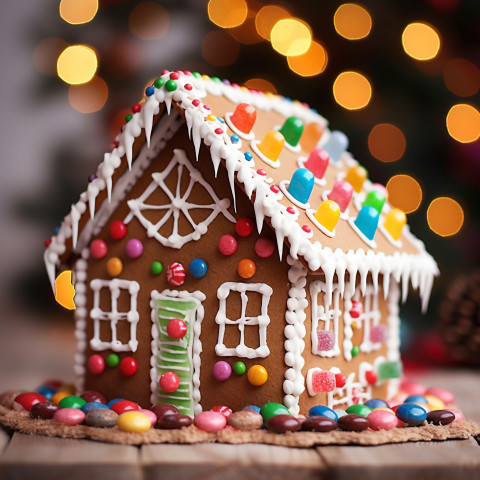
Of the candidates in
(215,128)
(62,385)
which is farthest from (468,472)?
(62,385)

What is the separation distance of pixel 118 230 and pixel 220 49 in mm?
1522

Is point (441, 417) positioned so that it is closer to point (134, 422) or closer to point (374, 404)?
point (374, 404)

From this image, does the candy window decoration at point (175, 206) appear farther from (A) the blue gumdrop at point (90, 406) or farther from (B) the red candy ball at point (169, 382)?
(A) the blue gumdrop at point (90, 406)

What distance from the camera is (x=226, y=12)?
313 cm

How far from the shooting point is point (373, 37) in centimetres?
275

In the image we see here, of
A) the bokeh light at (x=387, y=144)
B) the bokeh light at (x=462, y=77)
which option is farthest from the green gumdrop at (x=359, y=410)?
the bokeh light at (x=462, y=77)

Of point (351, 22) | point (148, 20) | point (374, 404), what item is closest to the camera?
point (374, 404)

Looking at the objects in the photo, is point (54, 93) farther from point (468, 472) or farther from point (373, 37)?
point (468, 472)

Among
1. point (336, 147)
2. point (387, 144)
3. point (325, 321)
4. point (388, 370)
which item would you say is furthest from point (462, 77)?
point (325, 321)

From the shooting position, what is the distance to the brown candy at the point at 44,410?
1.68m

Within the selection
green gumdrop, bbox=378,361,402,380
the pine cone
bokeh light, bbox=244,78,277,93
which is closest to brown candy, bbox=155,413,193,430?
green gumdrop, bbox=378,361,402,380

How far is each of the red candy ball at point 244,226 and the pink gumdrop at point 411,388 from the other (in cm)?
86

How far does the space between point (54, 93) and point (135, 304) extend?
156 centimetres

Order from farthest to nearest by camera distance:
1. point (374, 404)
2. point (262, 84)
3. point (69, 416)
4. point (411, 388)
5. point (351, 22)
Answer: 1. point (262, 84)
2. point (351, 22)
3. point (411, 388)
4. point (374, 404)
5. point (69, 416)
